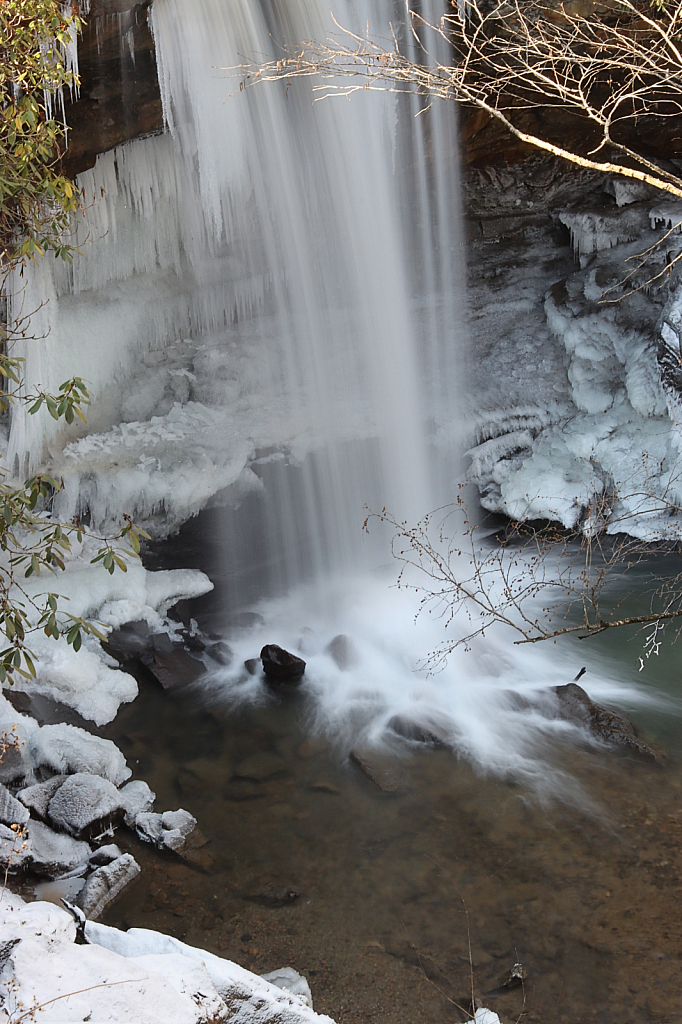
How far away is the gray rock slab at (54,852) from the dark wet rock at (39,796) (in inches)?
2.9

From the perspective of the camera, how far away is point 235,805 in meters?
4.66

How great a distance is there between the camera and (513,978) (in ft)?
10.8

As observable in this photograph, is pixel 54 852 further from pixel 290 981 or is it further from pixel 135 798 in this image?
pixel 290 981

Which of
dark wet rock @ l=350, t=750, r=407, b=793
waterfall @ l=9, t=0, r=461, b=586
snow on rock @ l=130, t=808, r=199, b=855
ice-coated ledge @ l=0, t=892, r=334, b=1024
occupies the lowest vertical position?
dark wet rock @ l=350, t=750, r=407, b=793

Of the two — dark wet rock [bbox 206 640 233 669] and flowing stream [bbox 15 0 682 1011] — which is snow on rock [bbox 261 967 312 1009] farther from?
dark wet rock [bbox 206 640 233 669]

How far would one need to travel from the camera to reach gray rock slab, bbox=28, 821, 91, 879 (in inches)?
153

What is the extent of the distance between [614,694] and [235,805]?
3.28 meters

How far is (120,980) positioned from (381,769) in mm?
2841

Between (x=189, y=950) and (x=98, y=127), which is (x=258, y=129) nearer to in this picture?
(x=98, y=127)

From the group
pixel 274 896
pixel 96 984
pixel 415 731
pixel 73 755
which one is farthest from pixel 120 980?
pixel 415 731

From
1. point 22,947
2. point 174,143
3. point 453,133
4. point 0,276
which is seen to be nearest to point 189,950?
point 22,947

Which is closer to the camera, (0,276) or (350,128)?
(0,276)

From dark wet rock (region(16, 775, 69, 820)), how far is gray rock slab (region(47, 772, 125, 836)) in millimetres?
45

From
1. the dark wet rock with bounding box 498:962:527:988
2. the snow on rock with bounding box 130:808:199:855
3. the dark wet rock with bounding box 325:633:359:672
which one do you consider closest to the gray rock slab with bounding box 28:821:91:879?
the snow on rock with bounding box 130:808:199:855
